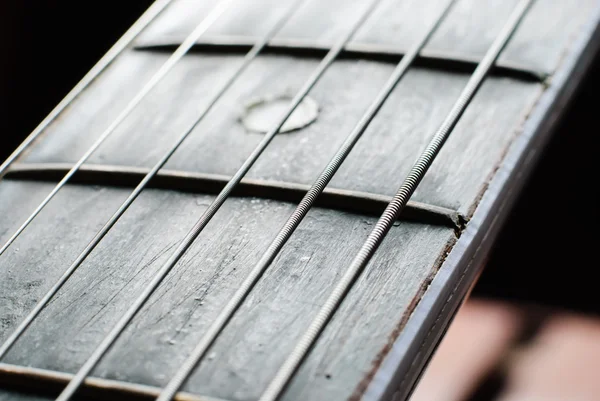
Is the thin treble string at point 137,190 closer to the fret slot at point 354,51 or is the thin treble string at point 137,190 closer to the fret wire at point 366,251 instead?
the fret slot at point 354,51

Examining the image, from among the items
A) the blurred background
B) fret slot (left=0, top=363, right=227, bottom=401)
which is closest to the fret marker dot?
fret slot (left=0, top=363, right=227, bottom=401)

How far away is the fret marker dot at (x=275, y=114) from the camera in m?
1.02

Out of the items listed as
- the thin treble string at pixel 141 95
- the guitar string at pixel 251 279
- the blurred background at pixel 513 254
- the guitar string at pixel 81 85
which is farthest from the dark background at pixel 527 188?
the guitar string at pixel 251 279

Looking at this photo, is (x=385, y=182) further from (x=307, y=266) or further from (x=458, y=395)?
(x=458, y=395)

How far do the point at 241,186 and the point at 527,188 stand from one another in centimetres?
137

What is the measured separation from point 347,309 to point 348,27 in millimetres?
725

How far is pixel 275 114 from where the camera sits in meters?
1.05

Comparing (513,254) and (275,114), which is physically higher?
(513,254)

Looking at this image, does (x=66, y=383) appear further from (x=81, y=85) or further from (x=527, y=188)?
(x=527, y=188)

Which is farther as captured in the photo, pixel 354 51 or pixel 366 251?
pixel 354 51

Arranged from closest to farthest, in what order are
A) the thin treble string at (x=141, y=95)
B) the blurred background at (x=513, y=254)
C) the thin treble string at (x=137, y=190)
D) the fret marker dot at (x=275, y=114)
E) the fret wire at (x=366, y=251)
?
the fret wire at (x=366, y=251)
the thin treble string at (x=137, y=190)
the thin treble string at (x=141, y=95)
the fret marker dot at (x=275, y=114)
the blurred background at (x=513, y=254)

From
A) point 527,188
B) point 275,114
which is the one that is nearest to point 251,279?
point 275,114

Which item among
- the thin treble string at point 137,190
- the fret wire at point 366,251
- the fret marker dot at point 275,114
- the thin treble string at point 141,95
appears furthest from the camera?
the fret marker dot at point 275,114

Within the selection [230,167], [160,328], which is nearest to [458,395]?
[230,167]
